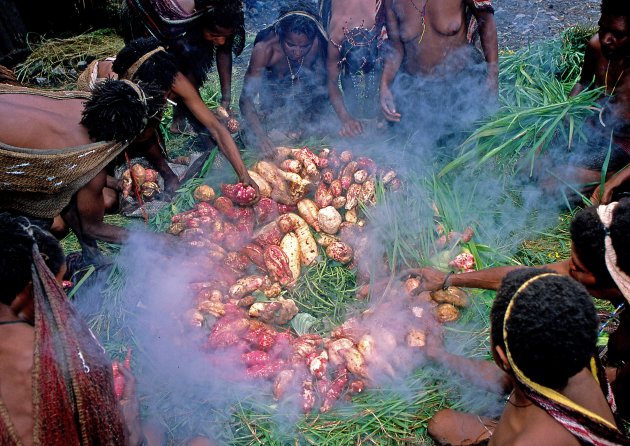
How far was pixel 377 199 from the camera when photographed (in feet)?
10.9

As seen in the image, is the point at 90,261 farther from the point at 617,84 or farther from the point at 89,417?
the point at 617,84

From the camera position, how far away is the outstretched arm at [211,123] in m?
3.35

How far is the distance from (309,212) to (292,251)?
1.22ft

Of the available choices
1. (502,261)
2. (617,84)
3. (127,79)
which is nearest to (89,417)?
(127,79)

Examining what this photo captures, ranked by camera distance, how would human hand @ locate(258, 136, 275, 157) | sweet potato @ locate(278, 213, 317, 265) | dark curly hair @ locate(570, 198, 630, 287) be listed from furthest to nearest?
human hand @ locate(258, 136, 275, 157)
sweet potato @ locate(278, 213, 317, 265)
dark curly hair @ locate(570, 198, 630, 287)

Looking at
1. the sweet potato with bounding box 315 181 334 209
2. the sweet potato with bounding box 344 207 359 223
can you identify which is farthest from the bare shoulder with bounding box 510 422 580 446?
the sweet potato with bounding box 315 181 334 209

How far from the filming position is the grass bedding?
2.37 m

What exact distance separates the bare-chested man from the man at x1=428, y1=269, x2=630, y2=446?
2.40m

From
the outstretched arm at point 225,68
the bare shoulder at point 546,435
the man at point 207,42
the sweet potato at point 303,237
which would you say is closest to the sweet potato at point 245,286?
the sweet potato at point 303,237

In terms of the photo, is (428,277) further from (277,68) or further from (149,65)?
(277,68)

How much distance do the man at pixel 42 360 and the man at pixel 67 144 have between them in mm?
1200

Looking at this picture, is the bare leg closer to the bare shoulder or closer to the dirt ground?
the bare shoulder

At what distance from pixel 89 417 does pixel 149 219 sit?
2.25 metres

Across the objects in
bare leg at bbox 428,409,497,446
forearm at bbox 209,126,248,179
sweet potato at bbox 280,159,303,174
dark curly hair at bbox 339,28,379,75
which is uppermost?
dark curly hair at bbox 339,28,379,75
